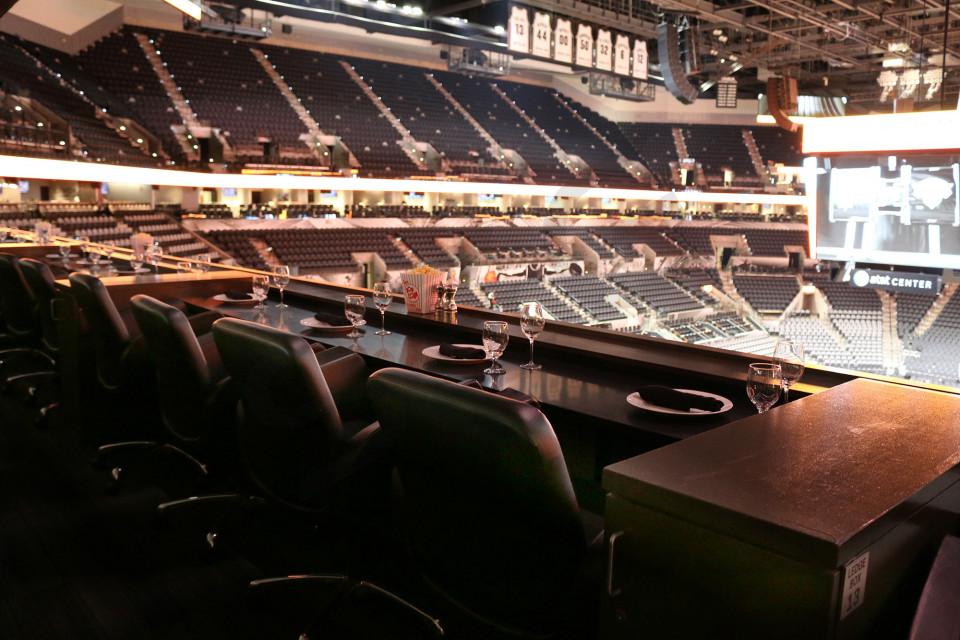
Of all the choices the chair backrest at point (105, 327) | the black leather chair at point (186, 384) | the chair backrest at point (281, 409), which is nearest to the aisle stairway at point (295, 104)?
the chair backrest at point (105, 327)

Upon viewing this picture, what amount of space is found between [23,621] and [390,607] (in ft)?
3.33

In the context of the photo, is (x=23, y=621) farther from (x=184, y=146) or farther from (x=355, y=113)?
(x=355, y=113)

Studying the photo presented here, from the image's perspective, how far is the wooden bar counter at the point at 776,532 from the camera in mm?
870

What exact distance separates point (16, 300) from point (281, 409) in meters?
3.20

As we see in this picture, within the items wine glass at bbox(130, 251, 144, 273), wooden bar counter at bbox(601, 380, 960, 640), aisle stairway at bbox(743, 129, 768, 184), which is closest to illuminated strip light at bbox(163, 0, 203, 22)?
wine glass at bbox(130, 251, 144, 273)

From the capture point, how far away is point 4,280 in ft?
13.6

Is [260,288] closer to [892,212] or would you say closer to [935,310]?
[892,212]

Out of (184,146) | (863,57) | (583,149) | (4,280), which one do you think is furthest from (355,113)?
(4,280)

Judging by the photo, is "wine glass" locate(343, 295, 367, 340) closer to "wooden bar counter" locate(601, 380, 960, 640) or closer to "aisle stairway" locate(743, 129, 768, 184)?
"wooden bar counter" locate(601, 380, 960, 640)

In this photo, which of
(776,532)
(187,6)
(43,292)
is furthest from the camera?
(187,6)

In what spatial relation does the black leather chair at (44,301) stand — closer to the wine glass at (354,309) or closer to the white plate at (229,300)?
the white plate at (229,300)

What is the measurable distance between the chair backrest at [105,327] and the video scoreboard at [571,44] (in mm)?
8740

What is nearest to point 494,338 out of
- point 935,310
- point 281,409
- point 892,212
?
point 281,409

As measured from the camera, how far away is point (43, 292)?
382 cm
